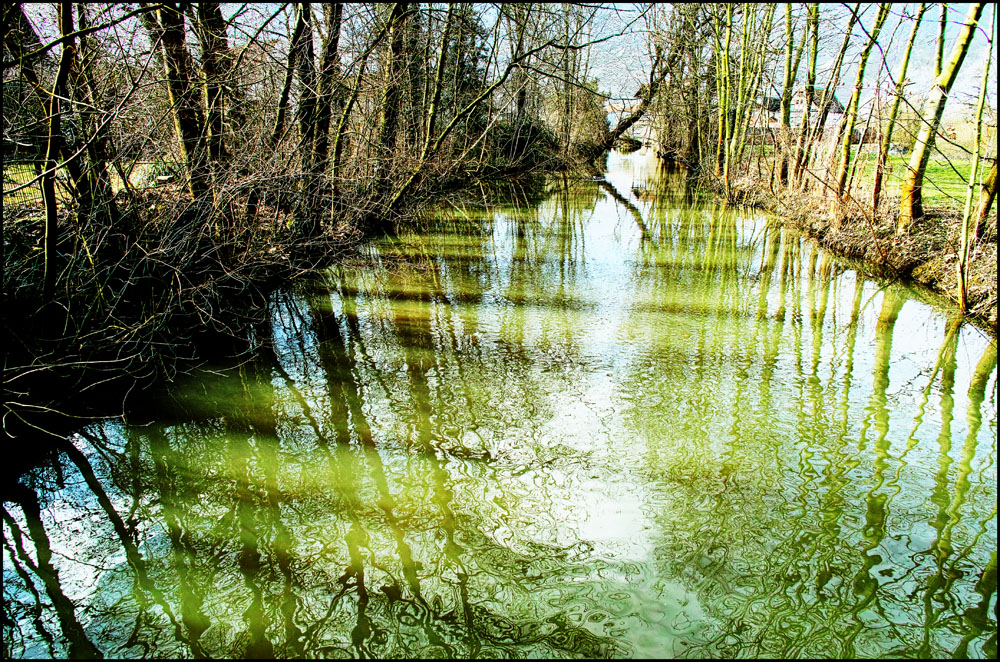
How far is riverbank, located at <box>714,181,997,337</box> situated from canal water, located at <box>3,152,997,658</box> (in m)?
0.43

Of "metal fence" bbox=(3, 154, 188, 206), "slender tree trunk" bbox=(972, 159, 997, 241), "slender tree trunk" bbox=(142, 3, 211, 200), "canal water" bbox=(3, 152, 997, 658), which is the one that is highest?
"slender tree trunk" bbox=(142, 3, 211, 200)

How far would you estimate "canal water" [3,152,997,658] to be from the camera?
2.30 meters

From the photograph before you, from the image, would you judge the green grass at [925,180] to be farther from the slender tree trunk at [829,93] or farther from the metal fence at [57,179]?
the metal fence at [57,179]

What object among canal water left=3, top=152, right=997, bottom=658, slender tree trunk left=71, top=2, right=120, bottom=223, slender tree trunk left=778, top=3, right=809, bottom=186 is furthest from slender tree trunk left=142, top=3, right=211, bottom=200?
slender tree trunk left=778, top=3, right=809, bottom=186

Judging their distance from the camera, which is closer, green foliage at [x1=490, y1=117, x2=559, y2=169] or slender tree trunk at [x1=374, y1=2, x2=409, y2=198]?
slender tree trunk at [x1=374, y1=2, x2=409, y2=198]

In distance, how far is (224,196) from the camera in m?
5.11

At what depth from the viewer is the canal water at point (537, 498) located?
2305 millimetres

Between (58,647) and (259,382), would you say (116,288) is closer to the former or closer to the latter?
(259,382)

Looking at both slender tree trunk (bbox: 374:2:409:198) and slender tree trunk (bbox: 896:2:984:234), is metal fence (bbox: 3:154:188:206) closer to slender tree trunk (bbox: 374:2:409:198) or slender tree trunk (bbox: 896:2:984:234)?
slender tree trunk (bbox: 374:2:409:198)

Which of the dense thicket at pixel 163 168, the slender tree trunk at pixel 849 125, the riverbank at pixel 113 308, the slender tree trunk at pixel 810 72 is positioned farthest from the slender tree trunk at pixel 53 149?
the slender tree trunk at pixel 810 72

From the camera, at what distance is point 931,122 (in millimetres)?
6098

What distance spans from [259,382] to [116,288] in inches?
44.5

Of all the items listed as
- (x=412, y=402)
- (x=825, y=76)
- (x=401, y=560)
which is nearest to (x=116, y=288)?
(x=412, y=402)

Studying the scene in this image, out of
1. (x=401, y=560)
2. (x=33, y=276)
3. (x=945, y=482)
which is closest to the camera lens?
(x=401, y=560)
